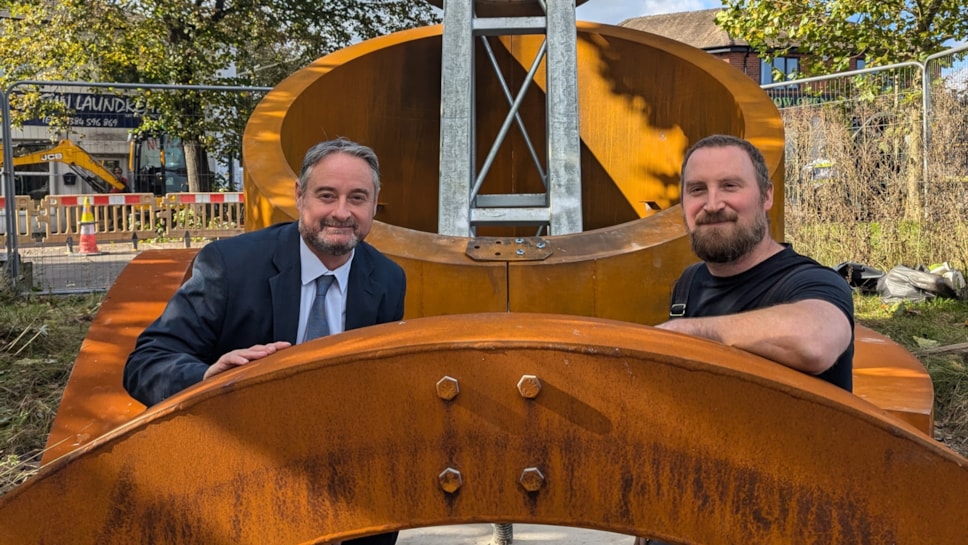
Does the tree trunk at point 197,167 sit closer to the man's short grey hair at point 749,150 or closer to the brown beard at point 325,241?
the brown beard at point 325,241

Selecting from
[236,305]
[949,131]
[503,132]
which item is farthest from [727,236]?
[949,131]

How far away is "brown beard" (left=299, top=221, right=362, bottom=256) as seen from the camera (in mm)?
2371

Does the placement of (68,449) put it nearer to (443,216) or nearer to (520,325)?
(520,325)

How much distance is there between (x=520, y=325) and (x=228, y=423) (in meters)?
0.42

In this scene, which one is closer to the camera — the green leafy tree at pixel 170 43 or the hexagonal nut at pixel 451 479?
the hexagonal nut at pixel 451 479

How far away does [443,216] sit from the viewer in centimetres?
471

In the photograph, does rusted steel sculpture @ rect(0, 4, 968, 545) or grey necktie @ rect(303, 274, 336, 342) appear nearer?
rusted steel sculpture @ rect(0, 4, 968, 545)

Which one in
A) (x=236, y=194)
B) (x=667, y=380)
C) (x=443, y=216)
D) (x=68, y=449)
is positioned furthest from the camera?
(x=236, y=194)

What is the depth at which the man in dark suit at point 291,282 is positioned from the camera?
91.8 inches

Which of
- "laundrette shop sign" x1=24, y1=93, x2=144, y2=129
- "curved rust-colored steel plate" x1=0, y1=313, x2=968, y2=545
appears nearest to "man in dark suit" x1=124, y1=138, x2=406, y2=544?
"curved rust-colored steel plate" x1=0, y1=313, x2=968, y2=545

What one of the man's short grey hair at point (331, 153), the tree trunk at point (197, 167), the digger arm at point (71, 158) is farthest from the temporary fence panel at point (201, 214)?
the man's short grey hair at point (331, 153)

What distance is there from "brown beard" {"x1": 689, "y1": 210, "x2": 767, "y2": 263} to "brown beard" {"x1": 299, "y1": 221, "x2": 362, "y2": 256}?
2.93ft

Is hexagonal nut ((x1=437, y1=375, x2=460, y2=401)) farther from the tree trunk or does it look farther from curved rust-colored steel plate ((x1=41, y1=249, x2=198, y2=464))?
the tree trunk

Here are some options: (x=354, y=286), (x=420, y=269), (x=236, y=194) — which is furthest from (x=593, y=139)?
(x=236, y=194)
